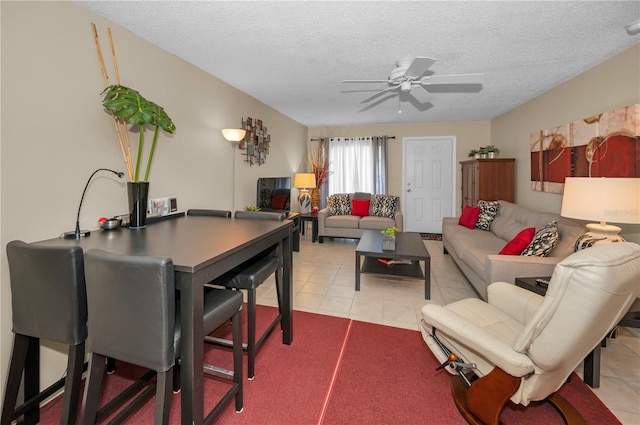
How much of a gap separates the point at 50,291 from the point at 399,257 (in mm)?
2686

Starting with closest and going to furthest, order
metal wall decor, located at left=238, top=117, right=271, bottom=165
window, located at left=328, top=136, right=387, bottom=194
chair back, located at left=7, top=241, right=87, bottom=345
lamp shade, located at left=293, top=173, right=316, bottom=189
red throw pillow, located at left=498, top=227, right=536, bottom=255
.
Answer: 1. chair back, located at left=7, top=241, right=87, bottom=345
2. red throw pillow, located at left=498, top=227, right=536, bottom=255
3. metal wall decor, located at left=238, top=117, right=271, bottom=165
4. lamp shade, located at left=293, top=173, right=316, bottom=189
5. window, located at left=328, top=136, right=387, bottom=194

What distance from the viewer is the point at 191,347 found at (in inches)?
45.6

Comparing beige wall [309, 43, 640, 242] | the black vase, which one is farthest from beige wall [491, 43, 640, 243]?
the black vase

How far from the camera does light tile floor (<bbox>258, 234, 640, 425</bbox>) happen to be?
1.76m

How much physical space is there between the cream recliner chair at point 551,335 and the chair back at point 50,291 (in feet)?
5.28

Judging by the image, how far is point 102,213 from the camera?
2.10 metres

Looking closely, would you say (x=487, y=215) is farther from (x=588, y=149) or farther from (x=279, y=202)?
(x=279, y=202)

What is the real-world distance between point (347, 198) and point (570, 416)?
4.66m

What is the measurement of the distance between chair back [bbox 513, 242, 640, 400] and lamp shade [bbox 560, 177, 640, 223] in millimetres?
1072

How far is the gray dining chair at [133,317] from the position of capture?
1.08 meters

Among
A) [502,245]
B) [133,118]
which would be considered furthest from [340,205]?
[133,118]

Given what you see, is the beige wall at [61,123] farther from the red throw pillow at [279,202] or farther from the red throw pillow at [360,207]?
the red throw pillow at [360,207]

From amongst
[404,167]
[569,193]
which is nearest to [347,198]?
[404,167]

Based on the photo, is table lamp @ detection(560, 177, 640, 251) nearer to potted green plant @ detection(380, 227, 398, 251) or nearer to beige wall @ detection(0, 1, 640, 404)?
beige wall @ detection(0, 1, 640, 404)
